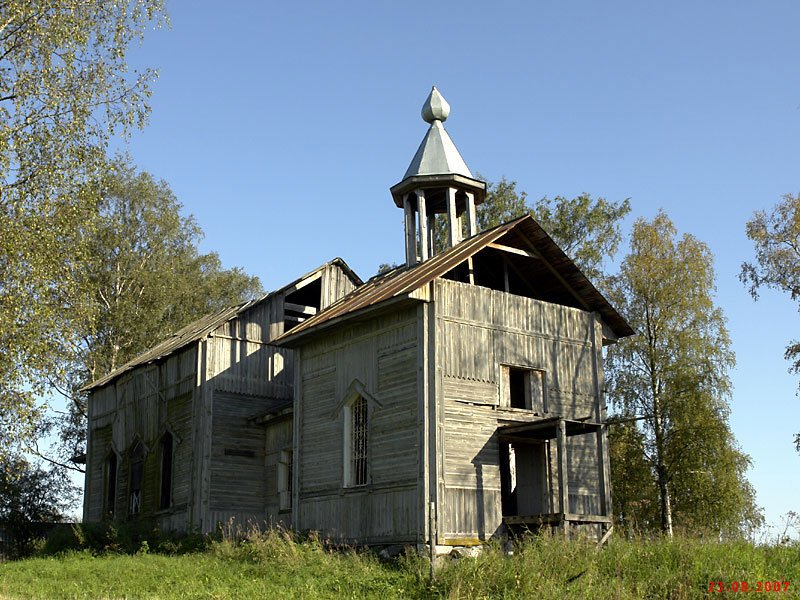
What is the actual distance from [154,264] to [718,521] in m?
26.7

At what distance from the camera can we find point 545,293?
25453 millimetres

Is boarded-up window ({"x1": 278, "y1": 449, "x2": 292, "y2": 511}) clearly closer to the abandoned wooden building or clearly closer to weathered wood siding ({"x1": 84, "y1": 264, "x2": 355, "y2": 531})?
the abandoned wooden building

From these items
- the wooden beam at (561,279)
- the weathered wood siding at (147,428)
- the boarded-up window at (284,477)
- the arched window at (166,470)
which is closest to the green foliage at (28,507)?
the weathered wood siding at (147,428)

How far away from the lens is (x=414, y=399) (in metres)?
21.5

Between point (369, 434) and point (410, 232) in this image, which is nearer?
point (369, 434)

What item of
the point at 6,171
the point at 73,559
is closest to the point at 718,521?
the point at 73,559

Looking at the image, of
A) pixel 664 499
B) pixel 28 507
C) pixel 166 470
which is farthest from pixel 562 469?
pixel 28 507

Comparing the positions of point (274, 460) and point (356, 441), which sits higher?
point (356, 441)

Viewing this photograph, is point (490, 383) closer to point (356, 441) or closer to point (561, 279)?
point (356, 441)

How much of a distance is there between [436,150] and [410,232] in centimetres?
299

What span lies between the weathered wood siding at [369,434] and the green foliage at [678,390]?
13178 millimetres

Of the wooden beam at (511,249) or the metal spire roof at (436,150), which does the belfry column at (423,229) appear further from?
the wooden beam at (511,249)

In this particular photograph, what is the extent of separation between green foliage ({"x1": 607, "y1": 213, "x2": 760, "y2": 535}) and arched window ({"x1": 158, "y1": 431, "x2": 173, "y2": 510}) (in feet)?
52.1

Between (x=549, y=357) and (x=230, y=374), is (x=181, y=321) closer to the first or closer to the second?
(x=230, y=374)
